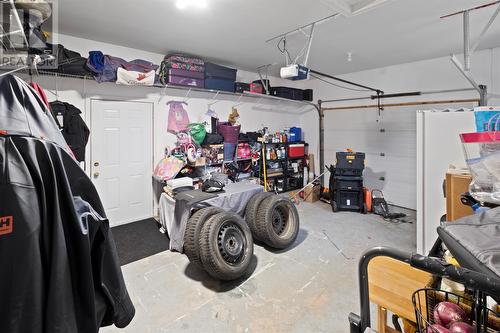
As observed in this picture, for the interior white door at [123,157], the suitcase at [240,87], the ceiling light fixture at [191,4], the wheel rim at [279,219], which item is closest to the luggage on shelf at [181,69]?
the interior white door at [123,157]

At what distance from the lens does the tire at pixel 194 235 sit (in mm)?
2596

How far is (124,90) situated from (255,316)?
3.90 m

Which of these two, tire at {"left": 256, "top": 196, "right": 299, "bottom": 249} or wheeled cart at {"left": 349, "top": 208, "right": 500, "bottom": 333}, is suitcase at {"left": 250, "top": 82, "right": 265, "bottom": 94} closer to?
tire at {"left": 256, "top": 196, "right": 299, "bottom": 249}

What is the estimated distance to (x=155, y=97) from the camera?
456cm

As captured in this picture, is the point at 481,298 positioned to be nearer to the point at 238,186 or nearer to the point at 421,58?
the point at 238,186

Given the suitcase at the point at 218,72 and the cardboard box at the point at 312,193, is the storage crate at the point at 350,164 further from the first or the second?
the suitcase at the point at 218,72

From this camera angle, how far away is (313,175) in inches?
267

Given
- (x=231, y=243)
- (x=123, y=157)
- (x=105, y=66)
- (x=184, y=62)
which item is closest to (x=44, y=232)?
(x=231, y=243)

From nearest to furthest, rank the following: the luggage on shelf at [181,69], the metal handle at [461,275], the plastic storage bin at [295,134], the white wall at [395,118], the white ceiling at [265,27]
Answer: the metal handle at [461,275]
the white ceiling at [265,27]
the luggage on shelf at [181,69]
the white wall at [395,118]
the plastic storage bin at [295,134]

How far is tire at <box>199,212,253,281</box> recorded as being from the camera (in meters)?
2.49

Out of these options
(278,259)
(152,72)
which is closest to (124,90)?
(152,72)

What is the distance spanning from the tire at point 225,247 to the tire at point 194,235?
0.21 ft

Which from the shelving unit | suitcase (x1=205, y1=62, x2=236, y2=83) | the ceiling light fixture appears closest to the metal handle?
the ceiling light fixture

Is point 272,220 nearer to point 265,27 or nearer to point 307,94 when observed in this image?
point 265,27
